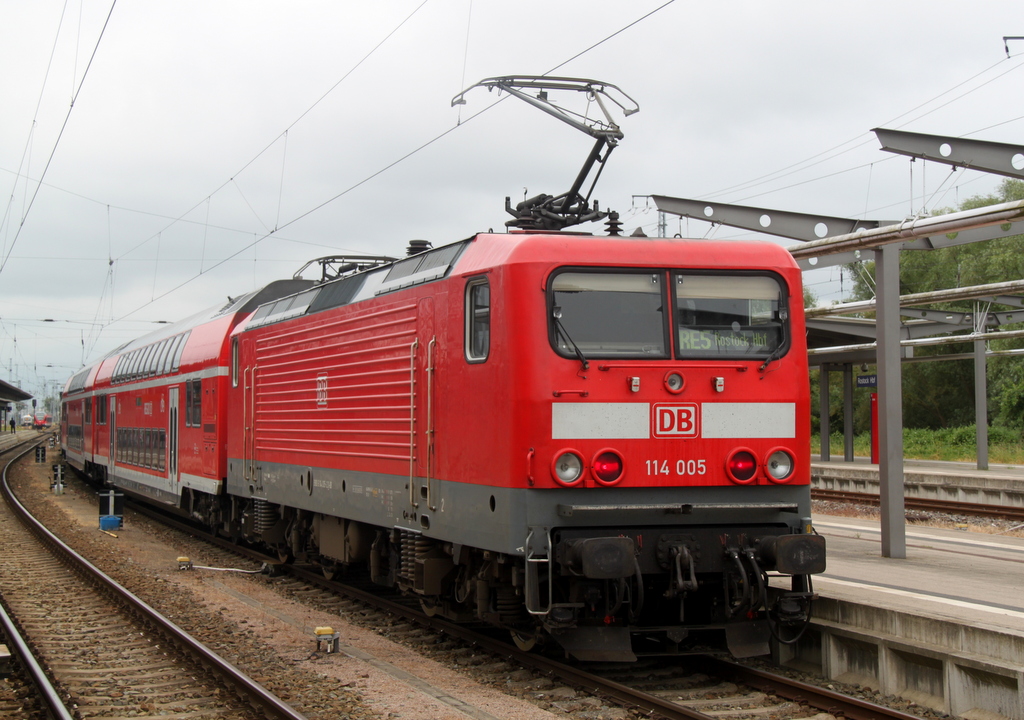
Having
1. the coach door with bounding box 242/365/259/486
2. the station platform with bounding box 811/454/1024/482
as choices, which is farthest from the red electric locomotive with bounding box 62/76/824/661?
the station platform with bounding box 811/454/1024/482

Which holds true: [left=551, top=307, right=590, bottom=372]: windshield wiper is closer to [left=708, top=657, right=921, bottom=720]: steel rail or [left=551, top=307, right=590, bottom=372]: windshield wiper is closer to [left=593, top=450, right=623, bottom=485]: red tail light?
[left=593, top=450, right=623, bottom=485]: red tail light

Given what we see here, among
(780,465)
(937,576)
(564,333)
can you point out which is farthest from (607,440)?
(937,576)

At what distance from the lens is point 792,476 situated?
786cm

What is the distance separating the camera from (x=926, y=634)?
24.5 feet

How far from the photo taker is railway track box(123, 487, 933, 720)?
6992mm

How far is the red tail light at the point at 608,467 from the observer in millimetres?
7504

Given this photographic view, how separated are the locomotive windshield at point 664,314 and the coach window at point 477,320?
624 mm

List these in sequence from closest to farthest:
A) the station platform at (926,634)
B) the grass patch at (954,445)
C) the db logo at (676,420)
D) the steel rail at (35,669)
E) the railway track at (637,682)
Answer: the station platform at (926,634), the railway track at (637,682), the steel rail at (35,669), the db logo at (676,420), the grass patch at (954,445)

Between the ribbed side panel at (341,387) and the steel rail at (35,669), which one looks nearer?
the steel rail at (35,669)

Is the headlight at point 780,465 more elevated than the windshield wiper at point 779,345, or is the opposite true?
the windshield wiper at point 779,345

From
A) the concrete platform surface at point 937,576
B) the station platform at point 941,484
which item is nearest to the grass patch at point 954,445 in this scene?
the station platform at point 941,484

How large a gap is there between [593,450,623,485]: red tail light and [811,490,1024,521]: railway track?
10231mm

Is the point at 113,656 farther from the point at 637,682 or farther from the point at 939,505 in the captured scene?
the point at 939,505

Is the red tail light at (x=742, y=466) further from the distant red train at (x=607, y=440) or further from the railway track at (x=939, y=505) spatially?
the railway track at (x=939, y=505)
